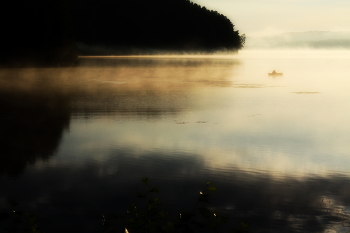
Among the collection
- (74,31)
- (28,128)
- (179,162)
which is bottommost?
(74,31)

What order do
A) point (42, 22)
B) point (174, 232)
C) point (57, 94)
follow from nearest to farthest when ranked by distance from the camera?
point (174, 232) → point (57, 94) → point (42, 22)

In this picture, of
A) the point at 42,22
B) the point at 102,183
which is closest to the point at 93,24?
the point at 42,22

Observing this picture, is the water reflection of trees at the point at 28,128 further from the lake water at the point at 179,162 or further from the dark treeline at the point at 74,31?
the dark treeline at the point at 74,31

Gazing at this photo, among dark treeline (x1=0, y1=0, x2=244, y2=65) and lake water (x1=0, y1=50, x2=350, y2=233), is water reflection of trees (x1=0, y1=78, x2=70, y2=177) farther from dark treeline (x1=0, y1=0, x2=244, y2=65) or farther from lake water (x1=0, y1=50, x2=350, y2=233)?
dark treeline (x1=0, y1=0, x2=244, y2=65)

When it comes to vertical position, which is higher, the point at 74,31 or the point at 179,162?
the point at 179,162

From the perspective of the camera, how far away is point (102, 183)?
10.6 m

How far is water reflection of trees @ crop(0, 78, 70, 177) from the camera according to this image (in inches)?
524

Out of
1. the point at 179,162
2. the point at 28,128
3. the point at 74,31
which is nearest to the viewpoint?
the point at 179,162

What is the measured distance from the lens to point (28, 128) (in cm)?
1841

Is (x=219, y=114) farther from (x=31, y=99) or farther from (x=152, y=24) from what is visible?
(x=152, y=24)

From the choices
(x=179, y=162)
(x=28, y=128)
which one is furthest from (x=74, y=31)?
(x=179, y=162)

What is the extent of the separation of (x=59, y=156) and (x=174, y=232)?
8.81 meters

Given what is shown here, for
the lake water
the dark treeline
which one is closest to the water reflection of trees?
the lake water

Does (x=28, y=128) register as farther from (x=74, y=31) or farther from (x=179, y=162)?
(x=74, y=31)
